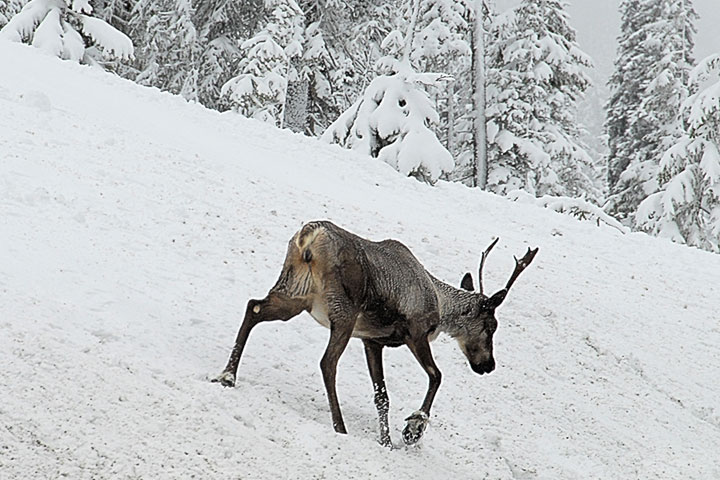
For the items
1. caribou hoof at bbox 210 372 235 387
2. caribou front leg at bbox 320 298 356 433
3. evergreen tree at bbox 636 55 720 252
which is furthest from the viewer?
evergreen tree at bbox 636 55 720 252

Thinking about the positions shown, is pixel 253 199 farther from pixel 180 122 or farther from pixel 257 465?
pixel 257 465

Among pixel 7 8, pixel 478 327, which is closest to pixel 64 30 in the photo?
pixel 7 8

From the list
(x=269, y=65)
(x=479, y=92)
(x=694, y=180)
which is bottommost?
(x=269, y=65)

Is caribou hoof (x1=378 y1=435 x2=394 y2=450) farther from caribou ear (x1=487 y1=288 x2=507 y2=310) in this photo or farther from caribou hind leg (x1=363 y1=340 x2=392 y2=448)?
caribou ear (x1=487 y1=288 x2=507 y2=310)

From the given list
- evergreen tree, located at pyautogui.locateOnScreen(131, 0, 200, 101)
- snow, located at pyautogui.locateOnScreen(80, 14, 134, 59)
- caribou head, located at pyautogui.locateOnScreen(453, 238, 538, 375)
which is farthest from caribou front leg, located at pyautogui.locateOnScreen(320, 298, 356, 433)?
evergreen tree, located at pyautogui.locateOnScreen(131, 0, 200, 101)

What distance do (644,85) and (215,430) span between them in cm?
3252

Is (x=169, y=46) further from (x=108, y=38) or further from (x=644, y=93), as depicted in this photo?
(x=644, y=93)

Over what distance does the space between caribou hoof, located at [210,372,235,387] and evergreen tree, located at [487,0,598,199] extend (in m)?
24.0

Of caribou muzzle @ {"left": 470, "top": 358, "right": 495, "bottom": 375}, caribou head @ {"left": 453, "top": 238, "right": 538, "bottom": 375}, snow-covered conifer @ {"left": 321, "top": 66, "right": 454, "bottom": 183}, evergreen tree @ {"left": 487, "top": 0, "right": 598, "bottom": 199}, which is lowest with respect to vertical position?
caribou muzzle @ {"left": 470, "top": 358, "right": 495, "bottom": 375}

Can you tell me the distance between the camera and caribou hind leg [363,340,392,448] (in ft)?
19.4

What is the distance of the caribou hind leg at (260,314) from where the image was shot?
5835mm

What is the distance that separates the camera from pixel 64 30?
23469 mm

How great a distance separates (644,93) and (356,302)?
30.5 meters

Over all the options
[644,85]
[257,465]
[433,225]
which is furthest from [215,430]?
[644,85]
